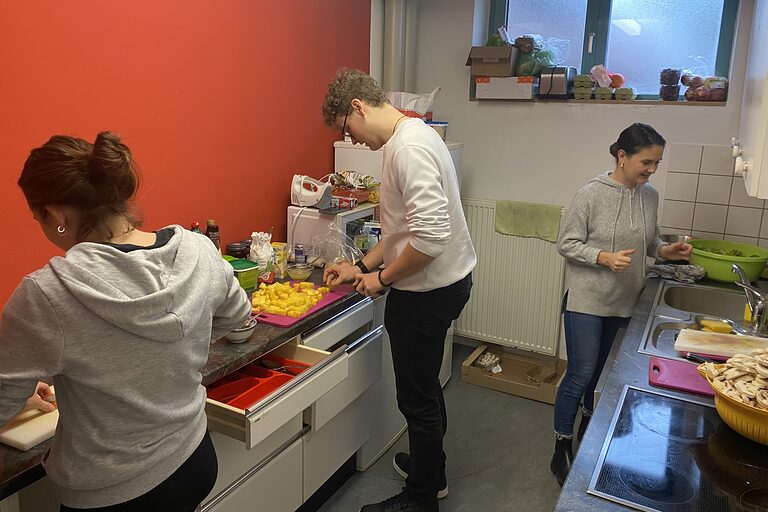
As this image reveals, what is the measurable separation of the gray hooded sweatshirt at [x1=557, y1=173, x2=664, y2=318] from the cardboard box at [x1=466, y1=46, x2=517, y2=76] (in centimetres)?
112

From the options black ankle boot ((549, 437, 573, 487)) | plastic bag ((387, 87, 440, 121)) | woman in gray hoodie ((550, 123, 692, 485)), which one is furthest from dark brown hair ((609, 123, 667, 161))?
black ankle boot ((549, 437, 573, 487))

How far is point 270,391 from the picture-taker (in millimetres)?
1775

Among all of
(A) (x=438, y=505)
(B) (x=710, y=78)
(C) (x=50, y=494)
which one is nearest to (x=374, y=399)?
(A) (x=438, y=505)

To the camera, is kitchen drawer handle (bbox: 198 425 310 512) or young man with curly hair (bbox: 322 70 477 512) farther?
young man with curly hair (bbox: 322 70 477 512)

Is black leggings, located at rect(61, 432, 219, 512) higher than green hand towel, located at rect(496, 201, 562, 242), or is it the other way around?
green hand towel, located at rect(496, 201, 562, 242)

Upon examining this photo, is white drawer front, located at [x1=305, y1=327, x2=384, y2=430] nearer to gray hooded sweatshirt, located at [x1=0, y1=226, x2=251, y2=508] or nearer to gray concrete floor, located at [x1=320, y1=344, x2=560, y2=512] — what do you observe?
gray concrete floor, located at [x1=320, y1=344, x2=560, y2=512]

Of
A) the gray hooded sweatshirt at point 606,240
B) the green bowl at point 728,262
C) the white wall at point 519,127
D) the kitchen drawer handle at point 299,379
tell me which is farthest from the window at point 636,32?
the kitchen drawer handle at point 299,379

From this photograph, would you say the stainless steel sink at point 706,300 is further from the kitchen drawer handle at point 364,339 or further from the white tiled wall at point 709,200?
the kitchen drawer handle at point 364,339

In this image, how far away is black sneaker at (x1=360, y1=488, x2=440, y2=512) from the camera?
2.24 metres

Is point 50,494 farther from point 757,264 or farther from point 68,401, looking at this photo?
point 757,264

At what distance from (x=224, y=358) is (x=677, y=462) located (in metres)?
1.11

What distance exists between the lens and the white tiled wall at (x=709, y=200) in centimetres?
281

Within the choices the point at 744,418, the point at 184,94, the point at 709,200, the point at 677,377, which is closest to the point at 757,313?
the point at 677,377

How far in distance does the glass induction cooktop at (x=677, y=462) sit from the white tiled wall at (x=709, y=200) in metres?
1.68
